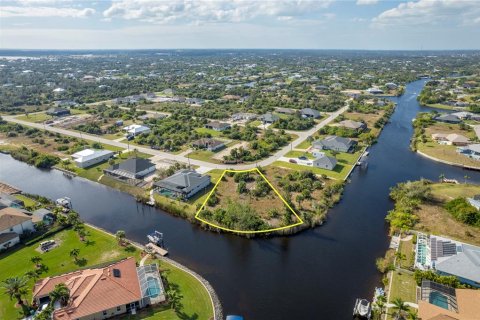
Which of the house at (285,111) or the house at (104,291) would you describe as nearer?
the house at (104,291)

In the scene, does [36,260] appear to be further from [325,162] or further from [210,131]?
[210,131]

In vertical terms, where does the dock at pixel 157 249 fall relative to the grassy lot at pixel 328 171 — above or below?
below

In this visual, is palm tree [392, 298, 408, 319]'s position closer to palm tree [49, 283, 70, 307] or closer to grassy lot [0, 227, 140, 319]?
grassy lot [0, 227, 140, 319]

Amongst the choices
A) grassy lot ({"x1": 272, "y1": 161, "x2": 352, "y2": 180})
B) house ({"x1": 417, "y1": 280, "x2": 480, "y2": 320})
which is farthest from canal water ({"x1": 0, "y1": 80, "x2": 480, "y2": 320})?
house ({"x1": 417, "y1": 280, "x2": 480, "y2": 320})

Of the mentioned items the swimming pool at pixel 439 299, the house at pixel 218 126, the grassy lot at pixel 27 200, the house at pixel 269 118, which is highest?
the house at pixel 269 118

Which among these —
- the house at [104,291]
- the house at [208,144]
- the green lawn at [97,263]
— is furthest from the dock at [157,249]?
the house at [208,144]

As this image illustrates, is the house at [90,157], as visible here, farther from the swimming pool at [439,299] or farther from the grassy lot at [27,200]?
the swimming pool at [439,299]

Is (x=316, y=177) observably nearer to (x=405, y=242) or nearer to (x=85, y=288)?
(x=405, y=242)
